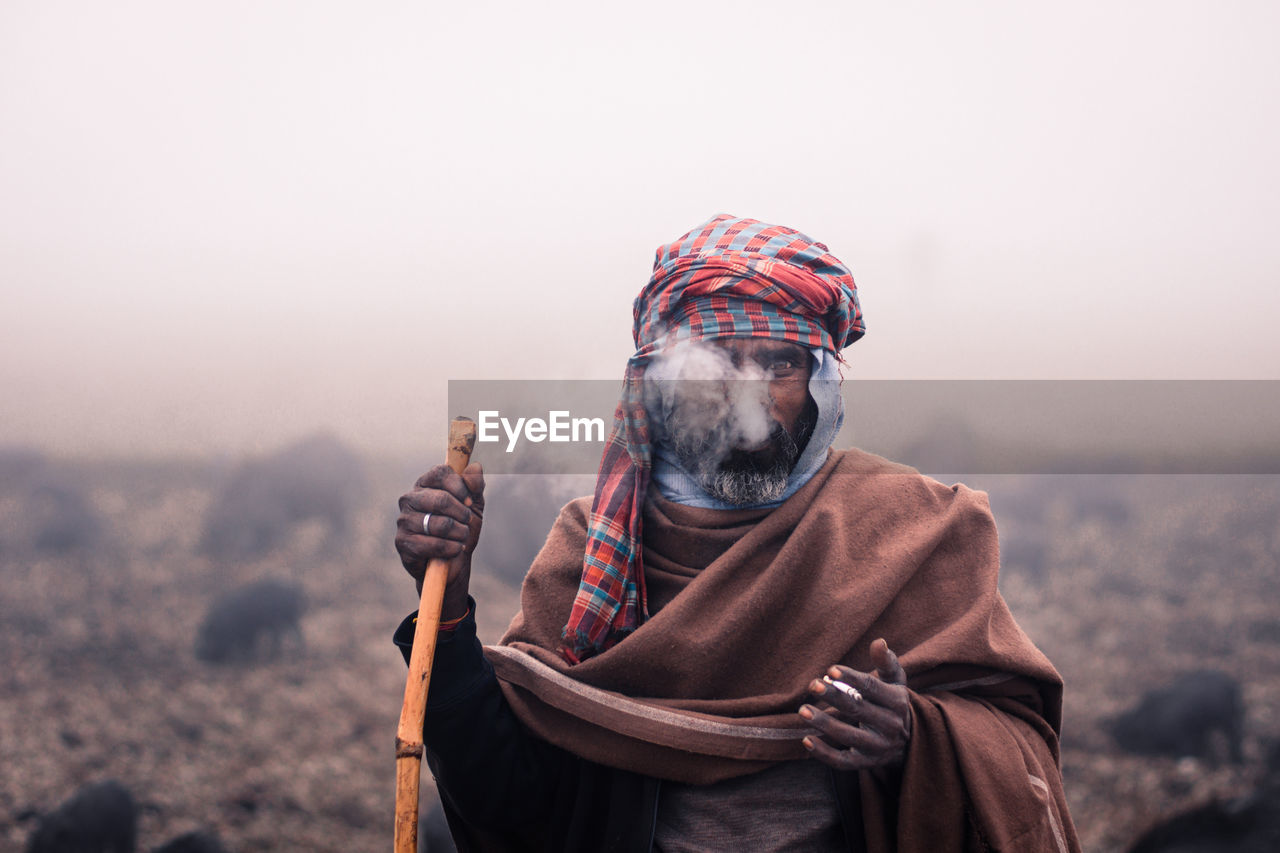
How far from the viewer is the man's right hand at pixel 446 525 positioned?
2068mm

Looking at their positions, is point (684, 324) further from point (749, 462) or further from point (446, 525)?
point (446, 525)

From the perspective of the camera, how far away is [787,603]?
87.7 inches

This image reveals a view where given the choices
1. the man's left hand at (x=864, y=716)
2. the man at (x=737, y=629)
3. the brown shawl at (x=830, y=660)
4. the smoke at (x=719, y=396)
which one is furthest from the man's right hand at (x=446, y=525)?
the man's left hand at (x=864, y=716)

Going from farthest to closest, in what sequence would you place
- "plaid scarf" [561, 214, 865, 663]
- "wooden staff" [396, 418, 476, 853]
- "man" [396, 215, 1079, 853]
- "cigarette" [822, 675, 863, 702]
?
1. "plaid scarf" [561, 214, 865, 663]
2. "man" [396, 215, 1079, 853]
3. "wooden staff" [396, 418, 476, 853]
4. "cigarette" [822, 675, 863, 702]

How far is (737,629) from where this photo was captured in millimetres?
2186

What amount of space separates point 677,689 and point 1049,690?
0.95 meters

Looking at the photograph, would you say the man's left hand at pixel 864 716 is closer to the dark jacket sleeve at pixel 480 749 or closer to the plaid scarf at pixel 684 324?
the plaid scarf at pixel 684 324

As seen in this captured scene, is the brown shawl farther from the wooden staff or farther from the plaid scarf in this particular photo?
the wooden staff

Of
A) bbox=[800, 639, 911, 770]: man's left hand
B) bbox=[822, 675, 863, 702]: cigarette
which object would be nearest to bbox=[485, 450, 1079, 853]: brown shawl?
bbox=[800, 639, 911, 770]: man's left hand

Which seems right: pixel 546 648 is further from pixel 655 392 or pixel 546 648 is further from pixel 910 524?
pixel 910 524

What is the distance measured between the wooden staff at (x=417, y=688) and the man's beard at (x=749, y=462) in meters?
0.59

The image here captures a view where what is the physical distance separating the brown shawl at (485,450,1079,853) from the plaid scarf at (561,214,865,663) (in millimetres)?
90

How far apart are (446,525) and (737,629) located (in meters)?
0.74

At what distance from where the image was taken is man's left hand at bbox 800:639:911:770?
1.78m
